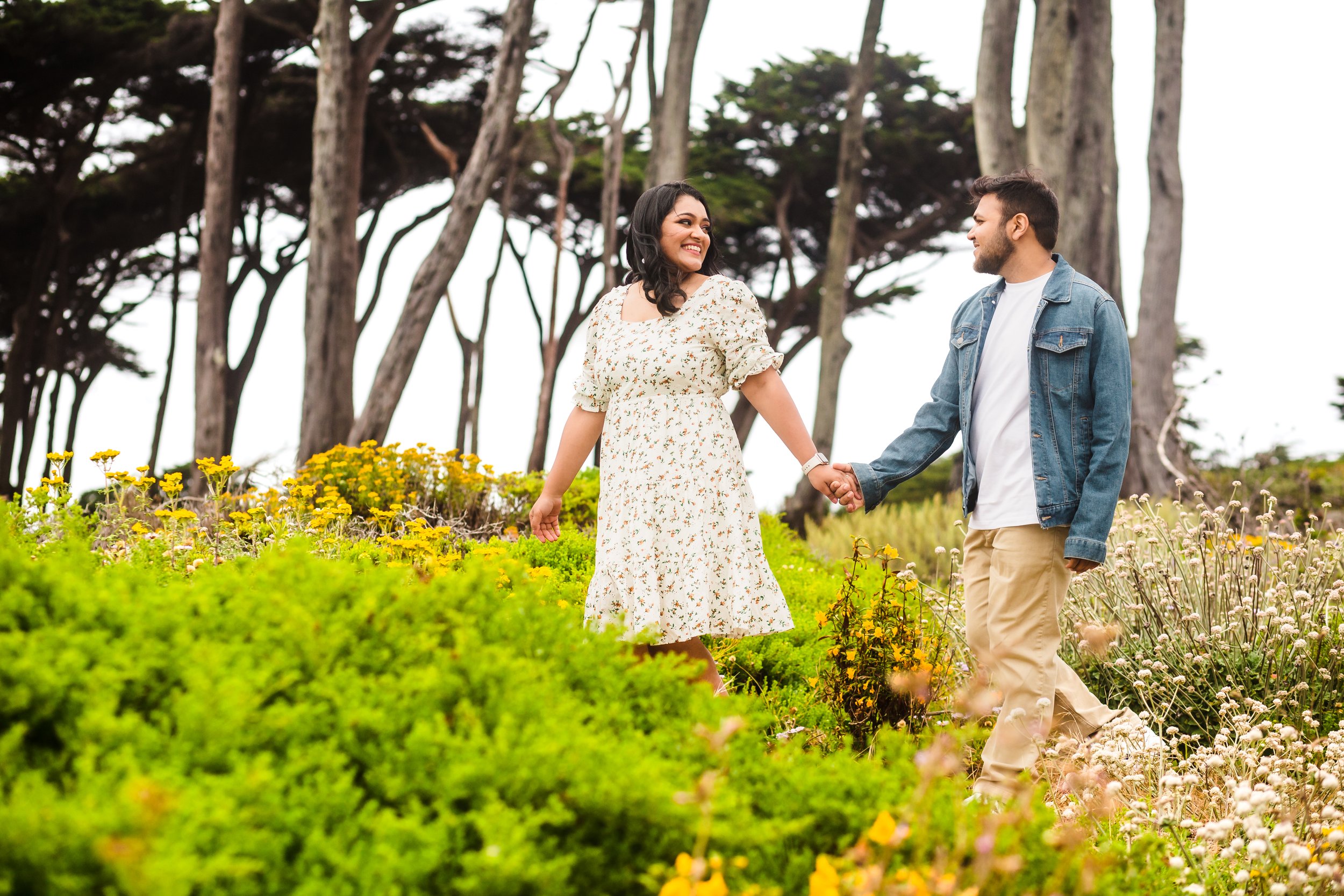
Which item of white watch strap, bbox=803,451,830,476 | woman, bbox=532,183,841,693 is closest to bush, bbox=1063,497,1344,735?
white watch strap, bbox=803,451,830,476

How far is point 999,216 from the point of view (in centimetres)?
356

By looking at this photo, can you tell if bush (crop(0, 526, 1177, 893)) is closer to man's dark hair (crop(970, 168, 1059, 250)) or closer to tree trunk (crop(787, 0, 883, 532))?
man's dark hair (crop(970, 168, 1059, 250))

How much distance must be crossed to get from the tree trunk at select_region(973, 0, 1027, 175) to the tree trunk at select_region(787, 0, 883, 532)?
460 cm

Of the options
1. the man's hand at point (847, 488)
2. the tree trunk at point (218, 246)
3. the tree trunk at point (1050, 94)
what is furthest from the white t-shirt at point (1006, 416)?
the tree trunk at point (218, 246)

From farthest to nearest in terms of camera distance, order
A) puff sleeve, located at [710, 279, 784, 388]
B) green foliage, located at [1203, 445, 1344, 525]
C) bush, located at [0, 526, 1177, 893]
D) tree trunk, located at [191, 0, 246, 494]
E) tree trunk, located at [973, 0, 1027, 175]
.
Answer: tree trunk, located at [191, 0, 246, 494]
green foliage, located at [1203, 445, 1344, 525]
tree trunk, located at [973, 0, 1027, 175]
puff sleeve, located at [710, 279, 784, 388]
bush, located at [0, 526, 1177, 893]

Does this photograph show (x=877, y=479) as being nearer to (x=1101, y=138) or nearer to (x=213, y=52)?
(x=1101, y=138)

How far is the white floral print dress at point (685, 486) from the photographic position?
3.21m

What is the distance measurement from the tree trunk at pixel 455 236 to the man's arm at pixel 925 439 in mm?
6890

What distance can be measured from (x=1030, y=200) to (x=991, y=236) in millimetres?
172

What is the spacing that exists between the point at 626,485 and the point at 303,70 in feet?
49.3

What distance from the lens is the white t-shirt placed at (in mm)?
3352

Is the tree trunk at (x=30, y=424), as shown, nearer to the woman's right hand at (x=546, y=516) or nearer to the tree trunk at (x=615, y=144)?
the tree trunk at (x=615, y=144)

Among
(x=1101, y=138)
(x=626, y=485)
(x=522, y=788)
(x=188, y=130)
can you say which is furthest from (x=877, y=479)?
(x=188, y=130)

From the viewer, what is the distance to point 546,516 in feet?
12.0
